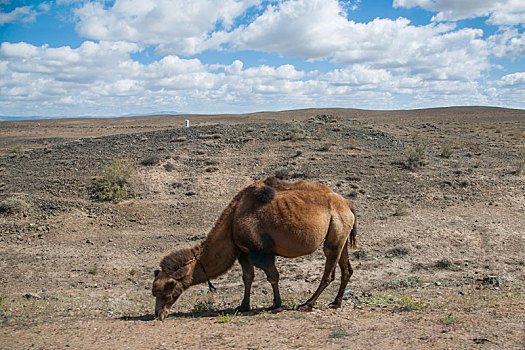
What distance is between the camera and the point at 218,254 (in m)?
7.04

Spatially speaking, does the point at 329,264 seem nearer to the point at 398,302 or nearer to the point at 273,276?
the point at 273,276

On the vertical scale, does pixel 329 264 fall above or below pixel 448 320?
above

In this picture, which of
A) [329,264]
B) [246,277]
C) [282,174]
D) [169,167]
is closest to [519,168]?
[282,174]

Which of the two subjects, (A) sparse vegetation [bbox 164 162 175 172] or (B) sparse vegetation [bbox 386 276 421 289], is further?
(A) sparse vegetation [bbox 164 162 175 172]

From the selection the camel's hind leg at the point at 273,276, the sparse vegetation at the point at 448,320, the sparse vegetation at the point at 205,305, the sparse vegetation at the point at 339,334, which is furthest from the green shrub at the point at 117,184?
the sparse vegetation at the point at 448,320

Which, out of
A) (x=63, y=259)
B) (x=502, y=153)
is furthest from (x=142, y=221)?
(x=502, y=153)

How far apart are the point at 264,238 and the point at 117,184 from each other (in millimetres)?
11441

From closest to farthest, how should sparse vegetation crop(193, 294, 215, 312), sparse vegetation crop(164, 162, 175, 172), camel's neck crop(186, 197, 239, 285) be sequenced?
1. camel's neck crop(186, 197, 239, 285)
2. sparse vegetation crop(193, 294, 215, 312)
3. sparse vegetation crop(164, 162, 175, 172)

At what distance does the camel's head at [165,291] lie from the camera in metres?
6.79

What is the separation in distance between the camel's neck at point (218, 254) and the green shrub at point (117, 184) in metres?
9.65

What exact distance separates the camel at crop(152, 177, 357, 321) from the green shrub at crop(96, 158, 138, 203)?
9.64 m

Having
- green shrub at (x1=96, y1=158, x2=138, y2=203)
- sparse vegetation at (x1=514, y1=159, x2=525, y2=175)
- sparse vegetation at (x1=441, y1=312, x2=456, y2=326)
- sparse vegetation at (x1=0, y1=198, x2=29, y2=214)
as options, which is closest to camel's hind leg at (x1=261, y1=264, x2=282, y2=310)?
sparse vegetation at (x1=441, y1=312, x2=456, y2=326)

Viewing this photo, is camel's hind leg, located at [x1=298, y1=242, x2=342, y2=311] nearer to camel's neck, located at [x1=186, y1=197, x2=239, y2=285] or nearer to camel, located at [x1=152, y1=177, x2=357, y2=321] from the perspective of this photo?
camel, located at [x1=152, y1=177, x2=357, y2=321]

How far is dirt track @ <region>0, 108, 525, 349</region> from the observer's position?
5.70 m
